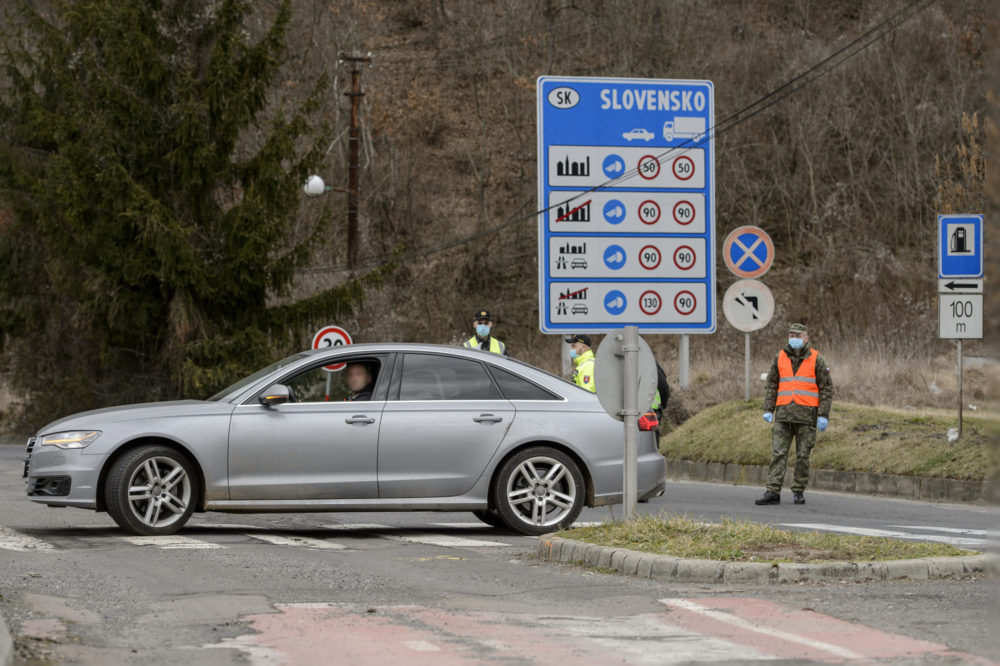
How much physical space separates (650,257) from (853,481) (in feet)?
16.0

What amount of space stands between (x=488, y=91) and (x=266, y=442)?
3928cm

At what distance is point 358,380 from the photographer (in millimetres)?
11633

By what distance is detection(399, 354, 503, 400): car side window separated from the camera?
1161 cm

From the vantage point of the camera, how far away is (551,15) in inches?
1975

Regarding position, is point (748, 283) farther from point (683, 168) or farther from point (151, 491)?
point (151, 491)

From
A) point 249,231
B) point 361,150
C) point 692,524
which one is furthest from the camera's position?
point 361,150

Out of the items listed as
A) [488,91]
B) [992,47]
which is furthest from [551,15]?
[992,47]

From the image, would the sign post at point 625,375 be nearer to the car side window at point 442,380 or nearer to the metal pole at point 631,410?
the metal pole at point 631,410

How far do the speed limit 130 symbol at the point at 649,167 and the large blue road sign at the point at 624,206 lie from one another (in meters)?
0.02

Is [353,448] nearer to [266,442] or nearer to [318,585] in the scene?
[266,442]

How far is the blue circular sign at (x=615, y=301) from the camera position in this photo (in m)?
21.3

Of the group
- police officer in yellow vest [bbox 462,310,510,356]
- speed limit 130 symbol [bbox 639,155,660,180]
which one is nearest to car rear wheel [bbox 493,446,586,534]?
police officer in yellow vest [bbox 462,310,510,356]

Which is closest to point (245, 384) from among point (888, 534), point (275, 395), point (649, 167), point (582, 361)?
point (275, 395)

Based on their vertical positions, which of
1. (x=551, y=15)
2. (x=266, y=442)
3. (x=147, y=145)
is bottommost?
(x=266, y=442)
